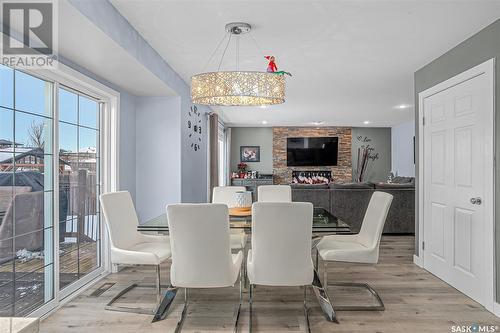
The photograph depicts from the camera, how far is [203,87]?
9.48ft

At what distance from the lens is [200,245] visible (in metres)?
2.32

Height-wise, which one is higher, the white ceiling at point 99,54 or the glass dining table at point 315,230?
the white ceiling at point 99,54

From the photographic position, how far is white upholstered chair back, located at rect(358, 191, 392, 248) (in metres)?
2.91

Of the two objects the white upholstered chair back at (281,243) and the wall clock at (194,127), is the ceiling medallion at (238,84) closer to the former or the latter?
the white upholstered chair back at (281,243)

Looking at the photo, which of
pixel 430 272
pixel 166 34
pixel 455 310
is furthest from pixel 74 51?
pixel 430 272

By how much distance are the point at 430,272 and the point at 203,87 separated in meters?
3.17

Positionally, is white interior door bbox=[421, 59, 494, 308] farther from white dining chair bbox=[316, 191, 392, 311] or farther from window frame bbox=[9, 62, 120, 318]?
window frame bbox=[9, 62, 120, 318]

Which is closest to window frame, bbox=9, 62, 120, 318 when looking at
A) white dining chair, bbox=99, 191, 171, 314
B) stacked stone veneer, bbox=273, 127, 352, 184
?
white dining chair, bbox=99, 191, 171, 314

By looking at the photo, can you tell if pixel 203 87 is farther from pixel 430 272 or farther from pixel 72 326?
pixel 430 272

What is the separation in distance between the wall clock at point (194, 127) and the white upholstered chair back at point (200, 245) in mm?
2871

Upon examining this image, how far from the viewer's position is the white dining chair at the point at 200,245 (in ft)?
7.44

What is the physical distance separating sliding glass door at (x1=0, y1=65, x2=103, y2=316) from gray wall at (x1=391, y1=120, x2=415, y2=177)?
7.99 m

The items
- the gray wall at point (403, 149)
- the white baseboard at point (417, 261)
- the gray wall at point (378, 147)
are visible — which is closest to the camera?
the white baseboard at point (417, 261)

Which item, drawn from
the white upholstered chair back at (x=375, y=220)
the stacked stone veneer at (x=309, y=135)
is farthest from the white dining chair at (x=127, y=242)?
the stacked stone veneer at (x=309, y=135)
